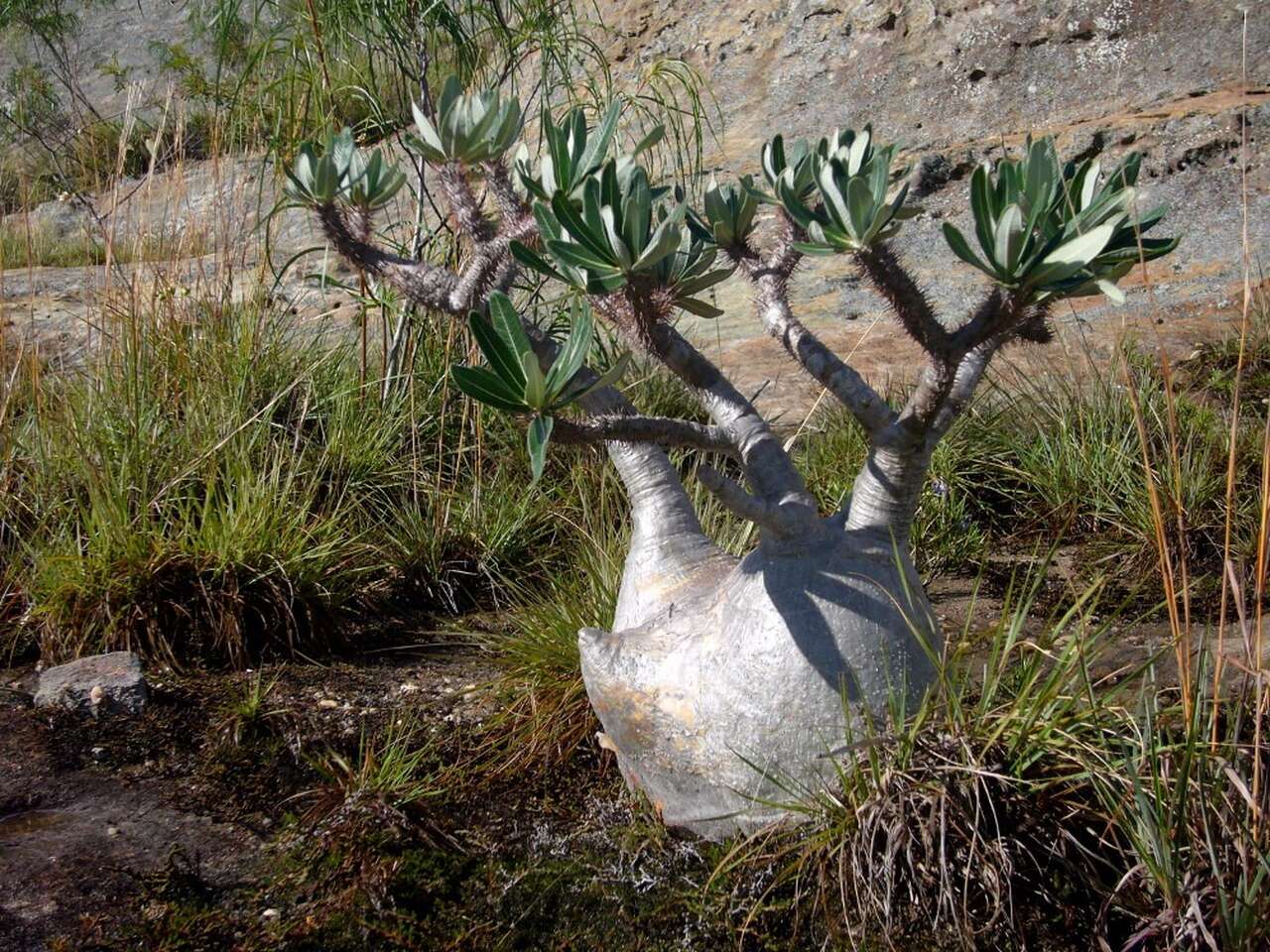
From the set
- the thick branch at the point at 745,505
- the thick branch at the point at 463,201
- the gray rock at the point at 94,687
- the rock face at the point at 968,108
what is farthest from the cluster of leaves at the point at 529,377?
the rock face at the point at 968,108

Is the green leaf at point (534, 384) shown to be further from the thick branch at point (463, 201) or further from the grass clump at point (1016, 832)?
the grass clump at point (1016, 832)

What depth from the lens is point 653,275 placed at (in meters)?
1.47

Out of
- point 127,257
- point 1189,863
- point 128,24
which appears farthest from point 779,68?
point 128,24

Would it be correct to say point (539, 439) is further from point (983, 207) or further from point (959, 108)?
point (959, 108)

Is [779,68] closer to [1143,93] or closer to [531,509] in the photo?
[1143,93]

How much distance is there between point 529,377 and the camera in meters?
1.28

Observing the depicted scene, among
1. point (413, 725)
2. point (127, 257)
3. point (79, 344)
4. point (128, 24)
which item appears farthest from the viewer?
point (128, 24)

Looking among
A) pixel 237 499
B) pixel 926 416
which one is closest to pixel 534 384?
pixel 926 416

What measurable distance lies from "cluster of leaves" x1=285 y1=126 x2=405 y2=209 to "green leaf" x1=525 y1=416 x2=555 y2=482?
24.5 inches

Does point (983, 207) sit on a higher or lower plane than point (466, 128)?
lower

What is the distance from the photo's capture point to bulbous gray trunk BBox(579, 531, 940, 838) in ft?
5.46

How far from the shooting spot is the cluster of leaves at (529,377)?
1.27m

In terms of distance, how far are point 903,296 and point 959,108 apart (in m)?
4.57

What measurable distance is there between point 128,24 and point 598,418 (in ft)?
37.0
